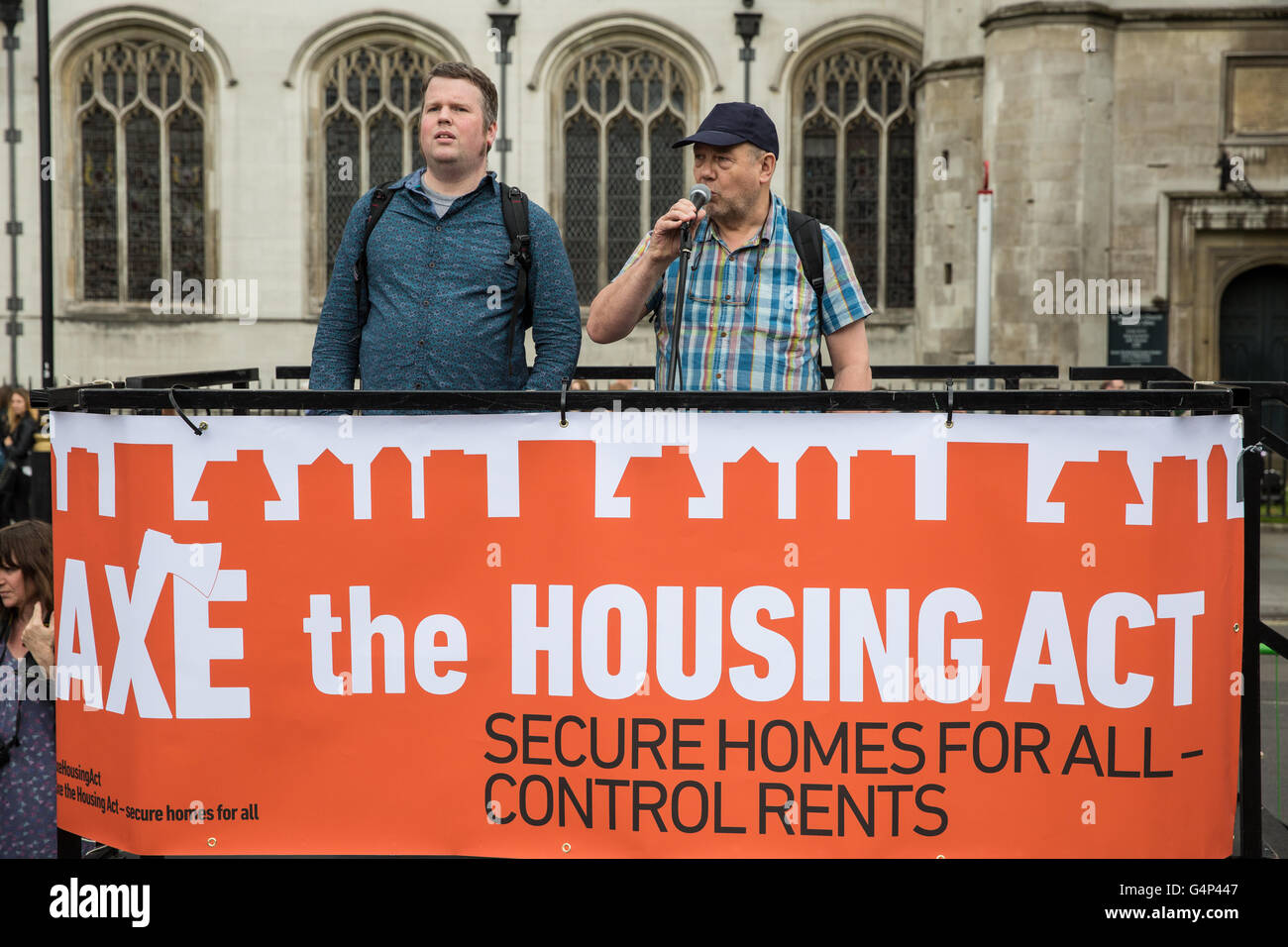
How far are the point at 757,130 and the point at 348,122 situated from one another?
16972mm

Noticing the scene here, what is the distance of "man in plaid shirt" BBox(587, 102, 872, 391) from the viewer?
11.2ft

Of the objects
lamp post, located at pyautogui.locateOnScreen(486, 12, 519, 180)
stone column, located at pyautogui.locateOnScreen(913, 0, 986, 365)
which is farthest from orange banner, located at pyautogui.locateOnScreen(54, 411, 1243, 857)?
lamp post, located at pyautogui.locateOnScreen(486, 12, 519, 180)

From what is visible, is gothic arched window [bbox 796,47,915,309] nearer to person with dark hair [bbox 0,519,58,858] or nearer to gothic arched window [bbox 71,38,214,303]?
gothic arched window [bbox 71,38,214,303]

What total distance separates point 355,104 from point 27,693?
1681cm

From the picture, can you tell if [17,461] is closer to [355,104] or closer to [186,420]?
[355,104]

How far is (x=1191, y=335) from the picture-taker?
16.5 m

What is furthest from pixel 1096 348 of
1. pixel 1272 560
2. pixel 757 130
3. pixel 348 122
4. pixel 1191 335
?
pixel 757 130

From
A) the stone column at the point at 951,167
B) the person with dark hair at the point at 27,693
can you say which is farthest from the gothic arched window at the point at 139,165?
the person with dark hair at the point at 27,693

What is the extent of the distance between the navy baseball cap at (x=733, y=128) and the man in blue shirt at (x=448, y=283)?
51 cm

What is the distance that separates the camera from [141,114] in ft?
63.4

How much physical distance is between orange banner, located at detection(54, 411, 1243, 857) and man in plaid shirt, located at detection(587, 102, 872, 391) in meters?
0.68

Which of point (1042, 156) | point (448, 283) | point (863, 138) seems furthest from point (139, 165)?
point (448, 283)
